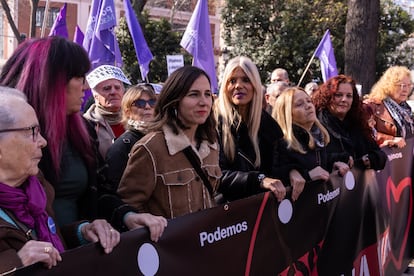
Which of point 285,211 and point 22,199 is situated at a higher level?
point 22,199

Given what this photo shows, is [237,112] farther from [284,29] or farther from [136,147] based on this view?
[284,29]

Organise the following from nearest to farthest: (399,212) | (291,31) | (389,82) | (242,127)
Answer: (242,127), (399,212), (389,82), (291,31)

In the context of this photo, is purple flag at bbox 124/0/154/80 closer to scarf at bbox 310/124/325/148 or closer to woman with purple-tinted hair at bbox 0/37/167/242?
scarf at bbox 310/124/325/148

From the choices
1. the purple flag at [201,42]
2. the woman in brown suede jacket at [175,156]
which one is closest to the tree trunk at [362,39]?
the purple flag at [201,42]

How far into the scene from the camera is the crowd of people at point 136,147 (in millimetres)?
1992

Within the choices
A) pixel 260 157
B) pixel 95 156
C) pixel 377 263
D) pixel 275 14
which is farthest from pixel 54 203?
pixel 275 14

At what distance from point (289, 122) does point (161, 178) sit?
1665 millimetres

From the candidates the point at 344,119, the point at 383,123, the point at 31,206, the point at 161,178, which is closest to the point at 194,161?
the point at 161,178

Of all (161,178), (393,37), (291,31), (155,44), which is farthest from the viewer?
(393,37)

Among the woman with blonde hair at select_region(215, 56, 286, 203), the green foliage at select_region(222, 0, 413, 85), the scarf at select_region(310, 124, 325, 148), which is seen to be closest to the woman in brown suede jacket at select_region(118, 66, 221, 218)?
the woman with blonde hair at select_region(215, 56, 286, 203)

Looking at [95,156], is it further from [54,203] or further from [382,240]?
[382,240]

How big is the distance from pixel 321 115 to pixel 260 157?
51.9 inches

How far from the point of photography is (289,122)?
418cm

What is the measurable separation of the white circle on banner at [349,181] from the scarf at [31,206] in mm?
2529
